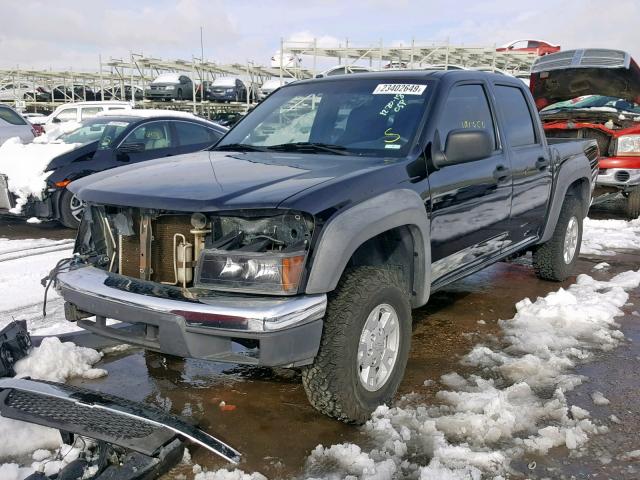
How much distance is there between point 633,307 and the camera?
5.13 metres

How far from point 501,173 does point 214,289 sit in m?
2.41

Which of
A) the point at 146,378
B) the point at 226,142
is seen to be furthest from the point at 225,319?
the point at 226,142

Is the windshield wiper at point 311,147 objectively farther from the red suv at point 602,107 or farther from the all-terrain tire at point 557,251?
the red suv at point 602,107

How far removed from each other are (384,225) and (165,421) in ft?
4.48

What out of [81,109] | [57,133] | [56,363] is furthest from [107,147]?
[81,109]

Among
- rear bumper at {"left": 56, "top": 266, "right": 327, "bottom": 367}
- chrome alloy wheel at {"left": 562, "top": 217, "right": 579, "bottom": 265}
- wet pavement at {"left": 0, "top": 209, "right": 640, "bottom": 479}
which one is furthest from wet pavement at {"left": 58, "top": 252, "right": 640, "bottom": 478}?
chrome alloy wheel at {"left": 562, "top": 217, "right": 579, "bottom": 265}

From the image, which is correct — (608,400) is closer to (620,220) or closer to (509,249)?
(509,249)

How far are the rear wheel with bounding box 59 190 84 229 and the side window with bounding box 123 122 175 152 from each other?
40.2 inches

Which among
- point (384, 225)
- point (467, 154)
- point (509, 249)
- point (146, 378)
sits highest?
point (467, 154)

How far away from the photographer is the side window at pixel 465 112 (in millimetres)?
3914

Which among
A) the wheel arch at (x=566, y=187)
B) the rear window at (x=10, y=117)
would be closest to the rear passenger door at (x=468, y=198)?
the wheel arch at (x=566, y=187)

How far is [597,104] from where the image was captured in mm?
10070

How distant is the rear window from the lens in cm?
1267

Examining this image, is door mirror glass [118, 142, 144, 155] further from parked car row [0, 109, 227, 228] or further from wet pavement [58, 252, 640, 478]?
wet pavement [58, 252, 640, 478]
